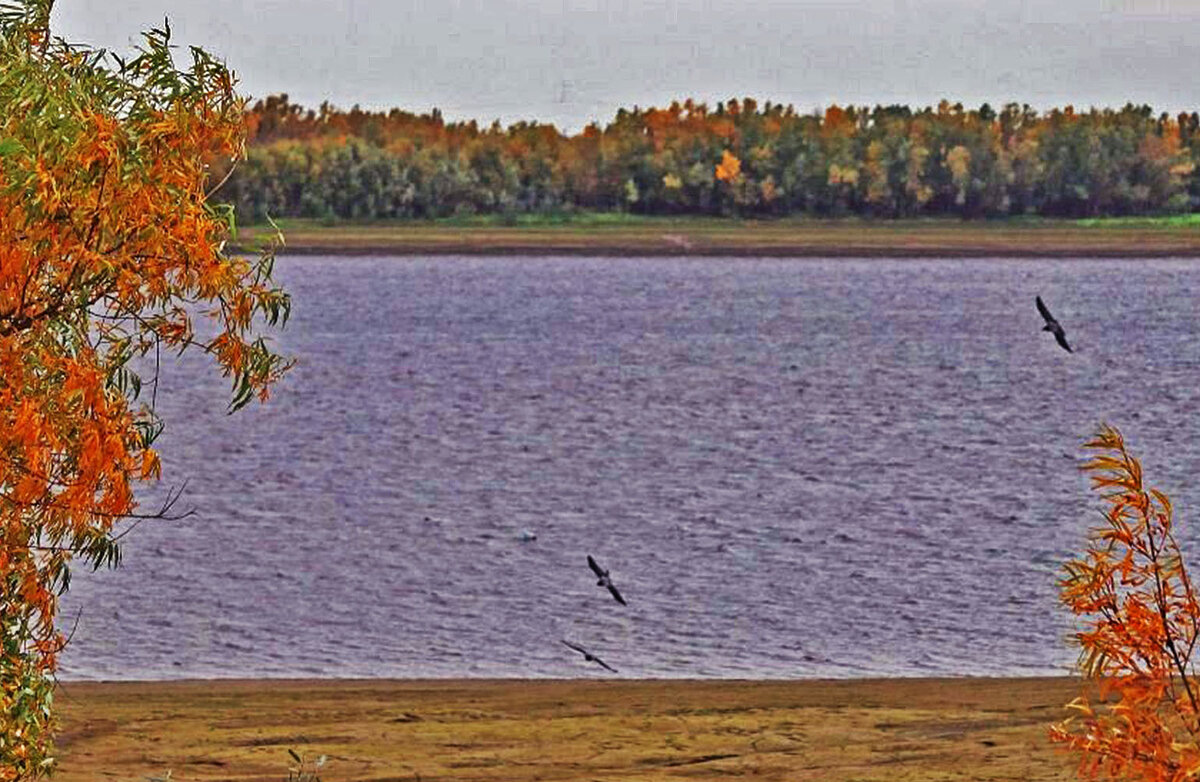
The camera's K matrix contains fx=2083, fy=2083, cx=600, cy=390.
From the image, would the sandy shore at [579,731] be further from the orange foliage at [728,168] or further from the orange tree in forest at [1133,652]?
the orange foliage at [728,168]

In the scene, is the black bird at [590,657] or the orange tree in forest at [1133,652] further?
the black bird at [590,657]

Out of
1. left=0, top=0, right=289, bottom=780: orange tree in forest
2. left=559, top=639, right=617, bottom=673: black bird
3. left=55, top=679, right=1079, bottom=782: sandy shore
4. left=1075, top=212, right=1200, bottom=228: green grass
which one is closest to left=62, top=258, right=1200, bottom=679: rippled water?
left=559, top=639, right=617, bottom=673: black bird

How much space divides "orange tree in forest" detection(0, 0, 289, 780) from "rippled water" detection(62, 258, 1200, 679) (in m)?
12.9

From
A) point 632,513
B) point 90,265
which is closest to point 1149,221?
point 632,513

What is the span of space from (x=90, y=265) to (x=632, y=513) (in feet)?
102

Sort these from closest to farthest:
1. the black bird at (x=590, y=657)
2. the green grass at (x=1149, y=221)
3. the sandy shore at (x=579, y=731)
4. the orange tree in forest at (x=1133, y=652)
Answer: the orange tree in forest at (x=1133, y=652) → the sandy shore at (x=579, y=731) → the black bird at (x=590, y=657) → the green grass at (x=1149, y=221)

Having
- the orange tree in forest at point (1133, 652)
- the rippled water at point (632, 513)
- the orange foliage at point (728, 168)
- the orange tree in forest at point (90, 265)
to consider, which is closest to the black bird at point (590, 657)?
the rippled water at point (632, 513)

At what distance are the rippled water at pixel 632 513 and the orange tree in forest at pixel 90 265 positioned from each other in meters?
12.9

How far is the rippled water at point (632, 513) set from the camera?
936 inches

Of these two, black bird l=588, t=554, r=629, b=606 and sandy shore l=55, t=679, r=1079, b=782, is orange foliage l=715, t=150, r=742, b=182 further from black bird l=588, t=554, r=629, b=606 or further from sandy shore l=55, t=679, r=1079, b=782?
sandy shore l=55, t=679, r=1079, b=782

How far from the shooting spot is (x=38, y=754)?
976cm

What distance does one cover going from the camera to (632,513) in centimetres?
3903

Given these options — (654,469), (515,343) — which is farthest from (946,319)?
(654,469)

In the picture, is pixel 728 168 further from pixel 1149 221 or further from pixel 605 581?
pixel 605 581
